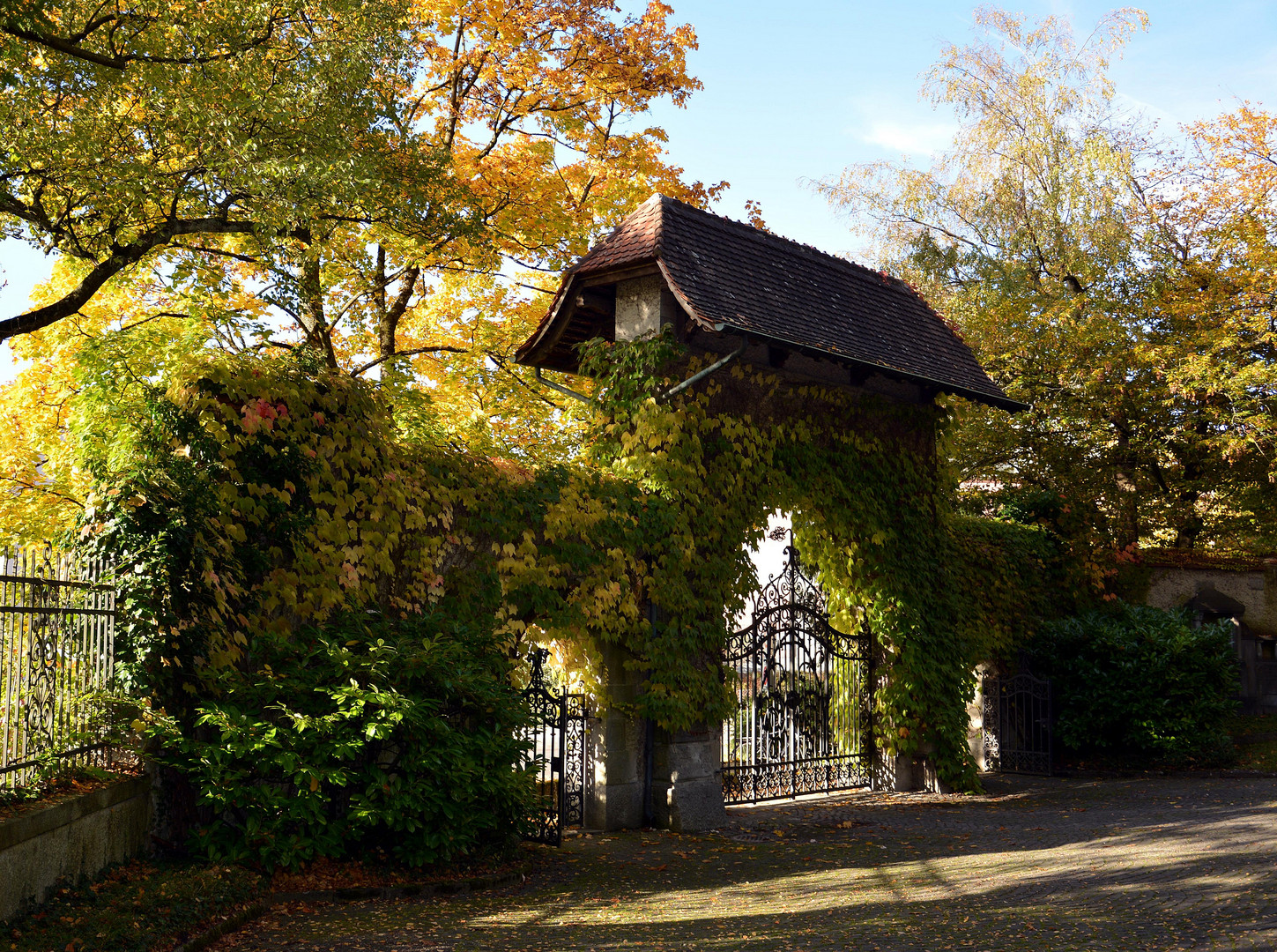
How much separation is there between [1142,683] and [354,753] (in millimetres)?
12499

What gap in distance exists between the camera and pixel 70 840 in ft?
20.4

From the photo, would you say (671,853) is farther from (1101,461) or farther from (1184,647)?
(1101,461)

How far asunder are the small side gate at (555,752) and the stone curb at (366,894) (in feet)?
2.19

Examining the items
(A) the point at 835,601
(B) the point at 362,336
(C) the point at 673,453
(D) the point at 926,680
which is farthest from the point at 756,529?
(B) the point at 362,336

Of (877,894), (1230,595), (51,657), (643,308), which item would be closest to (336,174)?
(643,308)

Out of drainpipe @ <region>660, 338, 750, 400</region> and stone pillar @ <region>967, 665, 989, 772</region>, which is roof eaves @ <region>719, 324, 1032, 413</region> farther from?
stone pillar @ <region>967, 665, 989, 772</region>

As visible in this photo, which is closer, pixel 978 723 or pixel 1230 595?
pixel 978 723

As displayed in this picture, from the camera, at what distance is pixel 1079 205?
24016 mm

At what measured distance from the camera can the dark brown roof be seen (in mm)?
11531

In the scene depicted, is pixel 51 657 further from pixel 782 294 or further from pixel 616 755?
pixel 782 294

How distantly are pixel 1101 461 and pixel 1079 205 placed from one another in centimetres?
600

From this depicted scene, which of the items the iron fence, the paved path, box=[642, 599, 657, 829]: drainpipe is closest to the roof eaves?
box=[642, 599, 657, 829]: drainpipe

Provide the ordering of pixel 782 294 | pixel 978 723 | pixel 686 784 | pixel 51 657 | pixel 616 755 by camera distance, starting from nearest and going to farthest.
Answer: pixel 51 657 → pixel 616 755 → pixel 686 784 → pixel 782 294 → pixel 978 723

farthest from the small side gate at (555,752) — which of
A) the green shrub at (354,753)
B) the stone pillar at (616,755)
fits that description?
the green shrub at (354,753)
